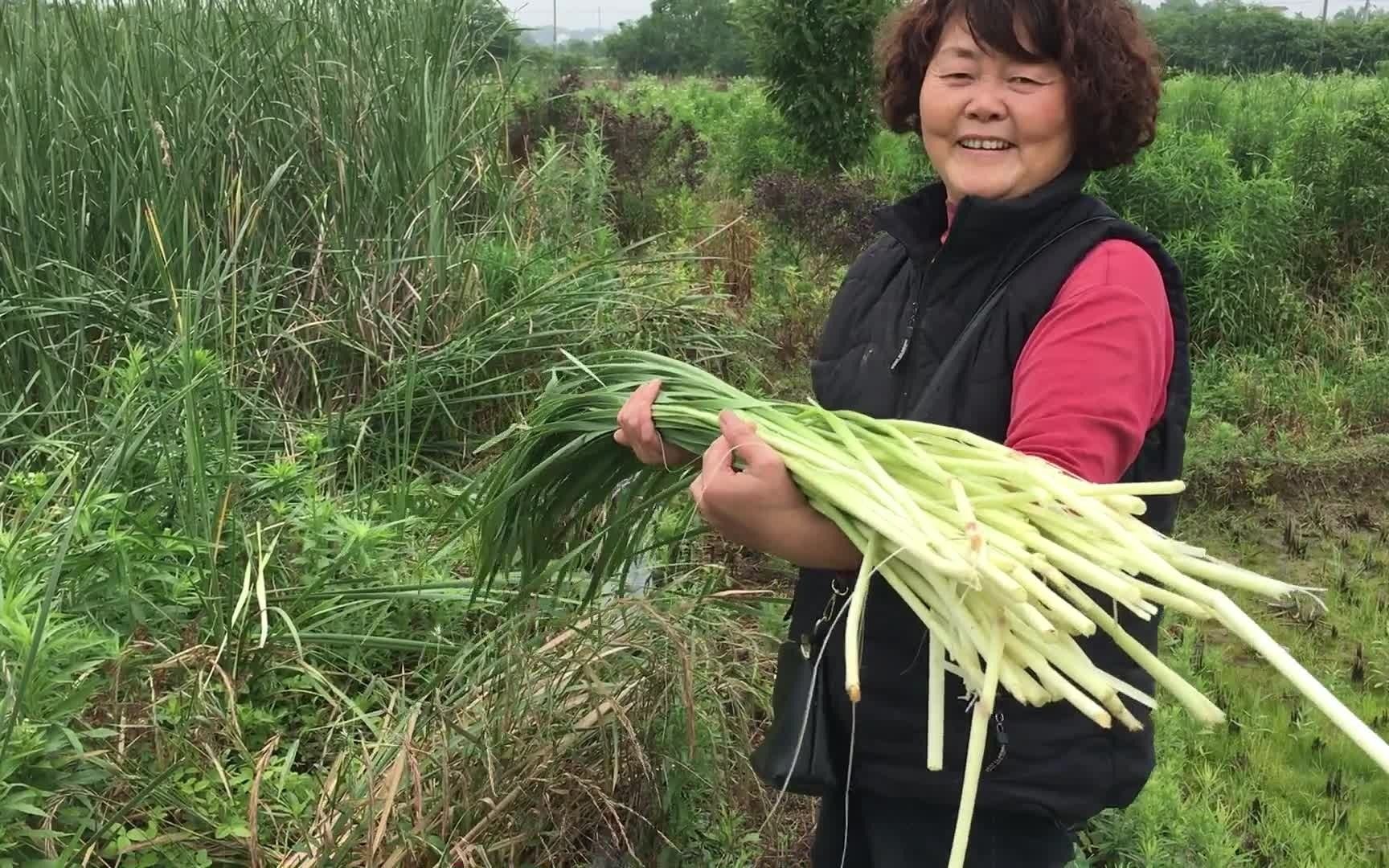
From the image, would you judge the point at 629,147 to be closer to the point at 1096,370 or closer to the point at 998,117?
the point at 998,117

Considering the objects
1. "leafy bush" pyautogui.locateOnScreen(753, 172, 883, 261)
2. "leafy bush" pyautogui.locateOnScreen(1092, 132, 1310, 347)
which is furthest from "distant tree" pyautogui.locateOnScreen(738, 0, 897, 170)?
"leafy bush" pyautogui.locateOnScreen(1092, 132, 1310, 347)

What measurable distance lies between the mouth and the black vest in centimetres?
7

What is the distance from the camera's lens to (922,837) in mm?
1379

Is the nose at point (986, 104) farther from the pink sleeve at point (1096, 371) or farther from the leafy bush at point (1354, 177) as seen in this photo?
the leafy bush at point (1354, 177)

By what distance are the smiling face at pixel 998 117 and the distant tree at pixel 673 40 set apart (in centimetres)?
4038

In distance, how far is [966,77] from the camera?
52.2 inches

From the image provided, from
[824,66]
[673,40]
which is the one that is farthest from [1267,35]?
[673,40]

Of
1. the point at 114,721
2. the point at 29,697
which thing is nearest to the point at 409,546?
the point at 114,721

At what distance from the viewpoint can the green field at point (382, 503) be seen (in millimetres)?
1844

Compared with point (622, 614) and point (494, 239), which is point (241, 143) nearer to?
point (494, 239)

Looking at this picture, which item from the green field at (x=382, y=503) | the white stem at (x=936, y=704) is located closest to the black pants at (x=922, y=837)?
the white stem at (x=936, y=704)

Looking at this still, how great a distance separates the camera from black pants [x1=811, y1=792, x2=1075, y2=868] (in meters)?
1.30

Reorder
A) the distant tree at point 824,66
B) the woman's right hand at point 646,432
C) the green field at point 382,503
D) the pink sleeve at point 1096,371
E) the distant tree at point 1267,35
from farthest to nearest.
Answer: the distant tree at point 1267,35
the distant tree at point 824,66
the green field at point 382,503
the woman's right hand at point 646,432
the pink sleeve at point 1096,371

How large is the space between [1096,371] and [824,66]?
7055 mm
